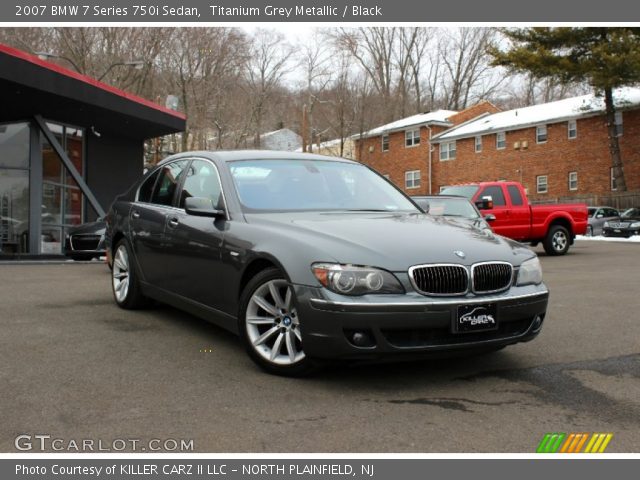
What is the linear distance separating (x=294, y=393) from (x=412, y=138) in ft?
147

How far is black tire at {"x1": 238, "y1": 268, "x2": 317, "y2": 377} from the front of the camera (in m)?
4.20

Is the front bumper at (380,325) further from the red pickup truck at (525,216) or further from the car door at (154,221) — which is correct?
the red pickup truck at (525,216)

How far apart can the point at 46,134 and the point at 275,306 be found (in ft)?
42.5

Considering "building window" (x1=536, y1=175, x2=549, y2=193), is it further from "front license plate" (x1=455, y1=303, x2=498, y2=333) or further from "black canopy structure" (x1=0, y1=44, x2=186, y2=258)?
"front license plate" (x1=455, y1=303, x2=498, y2=333)

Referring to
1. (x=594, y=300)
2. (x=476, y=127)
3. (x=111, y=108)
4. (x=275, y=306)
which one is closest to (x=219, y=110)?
(x=476, y=127)

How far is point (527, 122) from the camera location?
39.3 metres

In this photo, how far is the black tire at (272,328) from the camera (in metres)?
4.20

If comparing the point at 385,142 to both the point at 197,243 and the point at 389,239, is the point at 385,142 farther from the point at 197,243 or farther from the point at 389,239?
the point at 389,239

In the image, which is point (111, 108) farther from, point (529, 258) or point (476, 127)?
point (476, 127)

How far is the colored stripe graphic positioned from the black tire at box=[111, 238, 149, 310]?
4.47 metres

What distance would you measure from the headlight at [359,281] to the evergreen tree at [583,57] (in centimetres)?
3022

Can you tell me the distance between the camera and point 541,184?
128 ft

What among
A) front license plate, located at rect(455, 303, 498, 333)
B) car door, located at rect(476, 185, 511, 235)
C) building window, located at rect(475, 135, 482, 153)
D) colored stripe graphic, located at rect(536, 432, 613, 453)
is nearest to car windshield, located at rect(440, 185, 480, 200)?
car door, located at rect(476, 185, 511, 235)

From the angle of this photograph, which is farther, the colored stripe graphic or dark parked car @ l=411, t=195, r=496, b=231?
dark parked car @ l=411, t=195, r=496, b=231
